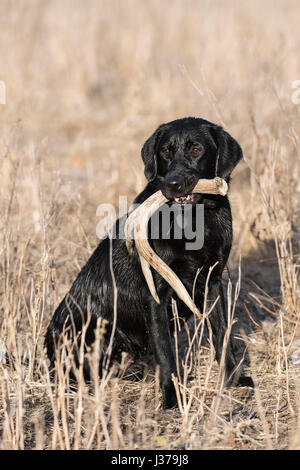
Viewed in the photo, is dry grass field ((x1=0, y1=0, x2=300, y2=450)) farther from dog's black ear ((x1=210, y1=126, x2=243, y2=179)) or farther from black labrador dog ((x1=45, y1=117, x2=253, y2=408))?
dog's black ear ((x1=210, y1=126, x2=243, y2=179))

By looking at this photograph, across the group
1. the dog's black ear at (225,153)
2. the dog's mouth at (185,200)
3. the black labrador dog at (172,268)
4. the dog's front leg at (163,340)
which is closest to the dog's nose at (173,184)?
the black labrador dog at (172,268)

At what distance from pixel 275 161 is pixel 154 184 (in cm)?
172

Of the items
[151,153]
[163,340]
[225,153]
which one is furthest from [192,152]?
[163,340]

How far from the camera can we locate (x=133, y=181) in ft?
23.9

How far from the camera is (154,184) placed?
4.18 metres

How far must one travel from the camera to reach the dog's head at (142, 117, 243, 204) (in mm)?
4023

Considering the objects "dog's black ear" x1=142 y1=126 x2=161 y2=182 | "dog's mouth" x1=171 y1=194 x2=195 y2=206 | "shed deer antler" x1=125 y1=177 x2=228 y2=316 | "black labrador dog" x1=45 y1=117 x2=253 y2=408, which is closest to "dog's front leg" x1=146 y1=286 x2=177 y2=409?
"black labrador dog" x1=45 y1=117 x2=253 y2=408

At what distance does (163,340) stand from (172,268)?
1.34ft

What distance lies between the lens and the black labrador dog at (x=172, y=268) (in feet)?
12.8

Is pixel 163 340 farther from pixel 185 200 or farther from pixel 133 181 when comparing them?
pixel 133 181

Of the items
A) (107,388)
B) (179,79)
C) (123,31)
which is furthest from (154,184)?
(123,31)
